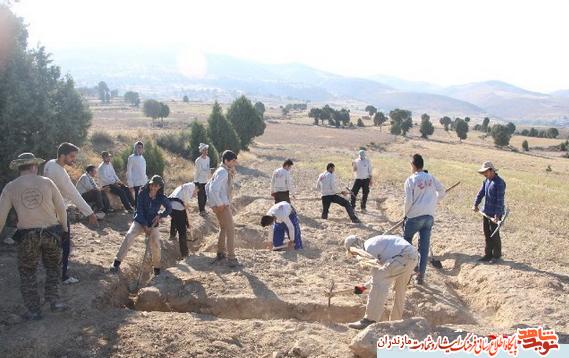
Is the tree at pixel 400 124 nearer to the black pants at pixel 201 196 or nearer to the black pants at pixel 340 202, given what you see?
the black pants at pixel 340 202

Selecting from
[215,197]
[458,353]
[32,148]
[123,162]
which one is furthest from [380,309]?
[123,162]

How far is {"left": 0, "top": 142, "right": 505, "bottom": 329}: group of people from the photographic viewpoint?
6.32m

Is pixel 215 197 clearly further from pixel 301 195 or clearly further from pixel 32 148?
pixel 301 195

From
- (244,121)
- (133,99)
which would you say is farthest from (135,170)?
(133,99)

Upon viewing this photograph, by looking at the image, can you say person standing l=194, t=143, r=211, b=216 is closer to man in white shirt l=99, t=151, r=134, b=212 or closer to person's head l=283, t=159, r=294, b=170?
man in white shirt l=99, t=151, r=134, b=212

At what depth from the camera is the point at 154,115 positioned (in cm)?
7506

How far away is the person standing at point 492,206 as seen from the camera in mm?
9219

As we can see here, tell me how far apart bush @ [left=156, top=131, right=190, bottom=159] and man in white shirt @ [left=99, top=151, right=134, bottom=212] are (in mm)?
14937

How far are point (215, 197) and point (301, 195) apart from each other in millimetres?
9800

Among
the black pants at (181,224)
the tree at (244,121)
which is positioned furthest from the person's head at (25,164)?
the tree at (244,121)

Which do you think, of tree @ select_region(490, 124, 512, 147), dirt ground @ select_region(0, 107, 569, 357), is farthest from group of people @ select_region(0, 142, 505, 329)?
tree @ select_region(490, 124, 512, 147)

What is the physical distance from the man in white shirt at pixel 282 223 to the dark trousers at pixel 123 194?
14.2 feet

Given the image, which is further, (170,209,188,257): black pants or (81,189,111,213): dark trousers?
(81,189,111,213): dark trousers

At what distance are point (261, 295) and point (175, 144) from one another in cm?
2188
